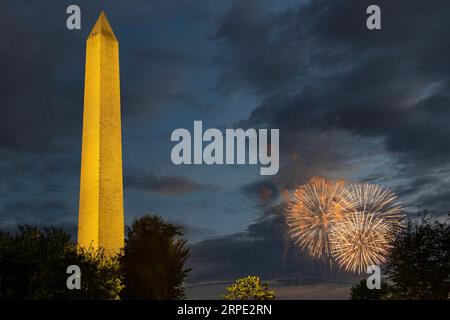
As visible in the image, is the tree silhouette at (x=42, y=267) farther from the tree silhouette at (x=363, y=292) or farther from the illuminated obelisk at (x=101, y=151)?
the tree silhouette at (x=363, y=292)

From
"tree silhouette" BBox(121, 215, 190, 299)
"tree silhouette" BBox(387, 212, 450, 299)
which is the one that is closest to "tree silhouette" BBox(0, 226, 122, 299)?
"tree silhouette" BBox(121, 215, 190, 299)

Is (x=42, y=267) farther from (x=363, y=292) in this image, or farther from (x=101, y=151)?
(x=363, y=292)

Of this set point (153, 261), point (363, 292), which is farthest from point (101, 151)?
point (363, 292)

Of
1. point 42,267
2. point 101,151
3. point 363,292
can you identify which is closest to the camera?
point 42,267

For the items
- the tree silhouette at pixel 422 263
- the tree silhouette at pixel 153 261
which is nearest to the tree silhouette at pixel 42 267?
the tree silhouette at pixel 153 261

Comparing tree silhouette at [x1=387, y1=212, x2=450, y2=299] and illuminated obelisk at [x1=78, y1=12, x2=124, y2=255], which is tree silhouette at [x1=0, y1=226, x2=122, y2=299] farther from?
tree silhouette at [x1=387, y1=212, x2=450, y2=299]
